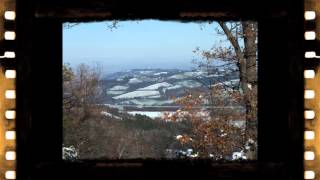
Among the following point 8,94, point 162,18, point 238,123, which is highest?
point 162,18

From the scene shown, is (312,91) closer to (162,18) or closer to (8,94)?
(162,18)

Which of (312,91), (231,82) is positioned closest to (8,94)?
(312,91)

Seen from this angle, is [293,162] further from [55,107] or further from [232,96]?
[232,96]

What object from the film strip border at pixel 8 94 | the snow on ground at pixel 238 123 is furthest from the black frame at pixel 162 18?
the snow on ground at pixel 238 123

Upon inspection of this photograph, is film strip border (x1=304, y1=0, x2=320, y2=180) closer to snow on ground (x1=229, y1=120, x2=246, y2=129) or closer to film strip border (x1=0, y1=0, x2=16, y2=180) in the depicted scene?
film strip border (x1=0, y1=0, x2=16, y2=180)

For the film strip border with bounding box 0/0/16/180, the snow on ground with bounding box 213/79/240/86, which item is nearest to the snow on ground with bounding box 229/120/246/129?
the snow on ground with bounding box 213/79/240/86

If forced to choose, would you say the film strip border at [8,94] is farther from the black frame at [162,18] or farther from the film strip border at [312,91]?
the film strip border at [312,91]

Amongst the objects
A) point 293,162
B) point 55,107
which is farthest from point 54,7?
point 293,162

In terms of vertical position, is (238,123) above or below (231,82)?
below
